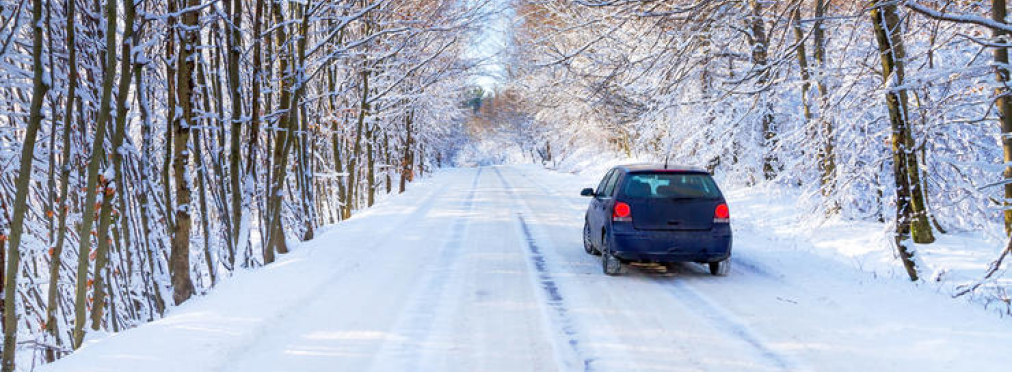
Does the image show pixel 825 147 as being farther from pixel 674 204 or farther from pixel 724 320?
pixel 724 320

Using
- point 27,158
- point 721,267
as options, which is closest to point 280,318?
point 27,158

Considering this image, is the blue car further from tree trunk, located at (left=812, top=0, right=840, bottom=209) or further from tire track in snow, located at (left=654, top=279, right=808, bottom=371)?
tree trunk, located at (left=812, top=0, right=840, bottom=209)

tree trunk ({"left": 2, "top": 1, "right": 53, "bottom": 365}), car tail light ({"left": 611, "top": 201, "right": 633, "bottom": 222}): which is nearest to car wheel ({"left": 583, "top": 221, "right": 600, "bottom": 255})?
car tail light ({"left": 611, "top": 201, "right": 633, "bottom": 222})

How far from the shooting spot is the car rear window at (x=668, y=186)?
7.88m

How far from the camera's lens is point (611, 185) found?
9.04 metres

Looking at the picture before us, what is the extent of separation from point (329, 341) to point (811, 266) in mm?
6460

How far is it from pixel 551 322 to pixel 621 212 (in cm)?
260

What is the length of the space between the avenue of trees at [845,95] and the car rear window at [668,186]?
1.23 metres

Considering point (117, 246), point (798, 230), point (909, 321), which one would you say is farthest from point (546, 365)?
point (798, 230)

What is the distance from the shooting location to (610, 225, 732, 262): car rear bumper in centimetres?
764

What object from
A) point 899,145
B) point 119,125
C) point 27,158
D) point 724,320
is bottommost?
point 724,320

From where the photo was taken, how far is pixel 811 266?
8.30 meters

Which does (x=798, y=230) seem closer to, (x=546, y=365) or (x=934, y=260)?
(x=934, y=260)

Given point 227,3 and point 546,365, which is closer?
point 546,365
